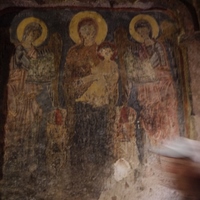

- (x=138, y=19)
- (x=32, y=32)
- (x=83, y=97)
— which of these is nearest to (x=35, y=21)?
(x=32, y=32)

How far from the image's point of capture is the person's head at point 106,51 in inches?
151

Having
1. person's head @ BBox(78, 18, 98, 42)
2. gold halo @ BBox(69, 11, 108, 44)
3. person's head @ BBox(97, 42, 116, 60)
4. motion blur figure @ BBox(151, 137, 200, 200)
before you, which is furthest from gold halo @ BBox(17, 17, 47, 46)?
motion blur figure @ BBox(151, 137, 200, 200)

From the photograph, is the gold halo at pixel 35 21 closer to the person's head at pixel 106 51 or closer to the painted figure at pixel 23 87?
the painted figure at pixel 23 87

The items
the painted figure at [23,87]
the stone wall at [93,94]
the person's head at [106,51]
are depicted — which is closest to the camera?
the stone wall at [93,94]

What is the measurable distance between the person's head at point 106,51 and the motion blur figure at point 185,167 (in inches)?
106

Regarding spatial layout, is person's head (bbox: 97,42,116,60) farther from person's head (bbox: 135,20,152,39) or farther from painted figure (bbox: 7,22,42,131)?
painted figure (bbox: 7,22,42,131)

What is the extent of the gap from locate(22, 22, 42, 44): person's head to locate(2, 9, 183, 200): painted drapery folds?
12mm

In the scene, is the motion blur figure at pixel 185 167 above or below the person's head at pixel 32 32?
below

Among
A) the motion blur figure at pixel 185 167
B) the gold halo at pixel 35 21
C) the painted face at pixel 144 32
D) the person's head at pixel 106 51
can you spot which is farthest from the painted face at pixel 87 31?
the motion blur figure at pixel 185 167

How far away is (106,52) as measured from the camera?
3.85 metres

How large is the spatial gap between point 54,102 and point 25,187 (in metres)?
1.05

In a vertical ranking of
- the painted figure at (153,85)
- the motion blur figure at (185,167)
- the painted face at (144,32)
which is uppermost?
the painted face at (144,32)

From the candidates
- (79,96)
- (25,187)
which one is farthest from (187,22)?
(25,187)

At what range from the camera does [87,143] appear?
365 cm
